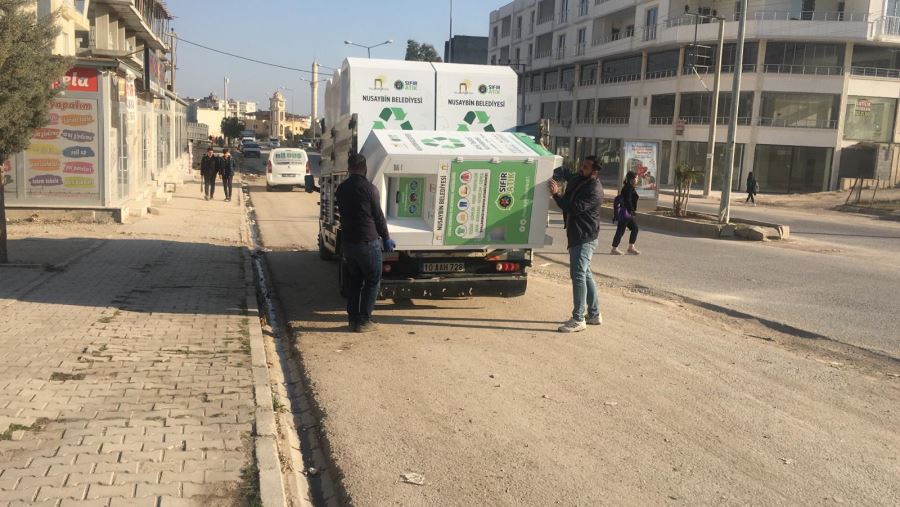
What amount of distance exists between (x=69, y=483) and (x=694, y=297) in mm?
8702

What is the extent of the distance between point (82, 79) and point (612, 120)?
4860 cm

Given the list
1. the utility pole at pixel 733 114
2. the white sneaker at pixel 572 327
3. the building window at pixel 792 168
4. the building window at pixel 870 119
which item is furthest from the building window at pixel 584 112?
the white sneaker at pixel 572 327

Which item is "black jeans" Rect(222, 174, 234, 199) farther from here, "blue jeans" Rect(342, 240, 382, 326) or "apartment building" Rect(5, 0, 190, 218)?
"blue jeans" Rect(342, 240, 382, 326)

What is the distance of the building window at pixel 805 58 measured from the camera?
44.2 metres

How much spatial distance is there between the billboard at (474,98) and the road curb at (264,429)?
11.0 ft

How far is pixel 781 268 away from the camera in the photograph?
44.9 feet

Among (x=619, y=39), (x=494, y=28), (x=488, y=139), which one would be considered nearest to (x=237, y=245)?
(x=488, y=139)

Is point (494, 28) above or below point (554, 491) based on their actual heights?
above

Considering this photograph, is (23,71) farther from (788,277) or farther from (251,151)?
(251,151)

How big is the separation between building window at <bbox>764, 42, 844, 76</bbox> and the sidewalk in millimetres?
41424

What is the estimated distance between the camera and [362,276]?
7.91 meters

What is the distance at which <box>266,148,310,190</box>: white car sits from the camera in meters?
30.9

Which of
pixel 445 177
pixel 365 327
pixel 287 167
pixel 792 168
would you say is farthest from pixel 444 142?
pixel 792 168

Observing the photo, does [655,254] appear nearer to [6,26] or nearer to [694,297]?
[694,297]
